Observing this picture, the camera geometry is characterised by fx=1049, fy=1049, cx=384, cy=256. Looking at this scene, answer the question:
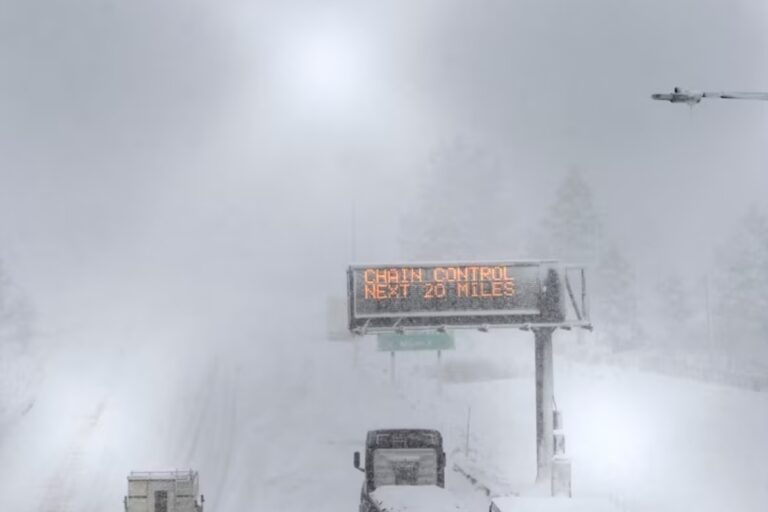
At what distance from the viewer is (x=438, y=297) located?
113 ft

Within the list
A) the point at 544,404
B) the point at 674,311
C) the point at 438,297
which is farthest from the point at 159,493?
the point at 674,311

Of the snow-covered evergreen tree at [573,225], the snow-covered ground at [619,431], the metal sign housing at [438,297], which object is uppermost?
the snow-covered evergreen tree at [573,225]

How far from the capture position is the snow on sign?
34.4 metres

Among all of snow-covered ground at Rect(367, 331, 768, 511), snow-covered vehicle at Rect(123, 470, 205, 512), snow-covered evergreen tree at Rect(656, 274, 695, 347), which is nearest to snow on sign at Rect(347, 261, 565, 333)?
snow-covered ground at Rect(367, 331, 768, 511)

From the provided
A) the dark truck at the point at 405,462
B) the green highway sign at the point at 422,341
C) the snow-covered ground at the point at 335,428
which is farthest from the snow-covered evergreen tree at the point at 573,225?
the dark truck at the point at 405,462

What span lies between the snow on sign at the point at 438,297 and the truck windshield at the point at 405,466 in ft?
16.3

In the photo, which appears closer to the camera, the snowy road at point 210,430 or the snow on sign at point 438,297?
the snow on sign at point 438,297

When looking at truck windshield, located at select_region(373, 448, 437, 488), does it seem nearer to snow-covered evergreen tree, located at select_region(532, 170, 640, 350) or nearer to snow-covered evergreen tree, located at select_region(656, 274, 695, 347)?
snow-covered evergreen tree, located at select_region(532, 170, 640, 350)

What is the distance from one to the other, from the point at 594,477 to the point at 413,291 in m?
10.5

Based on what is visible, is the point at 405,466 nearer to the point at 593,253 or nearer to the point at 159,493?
the point at 159,493

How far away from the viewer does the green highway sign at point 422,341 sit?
47.5 metres

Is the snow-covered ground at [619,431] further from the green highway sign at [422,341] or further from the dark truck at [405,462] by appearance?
the green highway sign at [422,341]

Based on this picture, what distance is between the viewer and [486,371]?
209ft

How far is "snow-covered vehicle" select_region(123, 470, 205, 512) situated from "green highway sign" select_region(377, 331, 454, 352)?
20133mm
